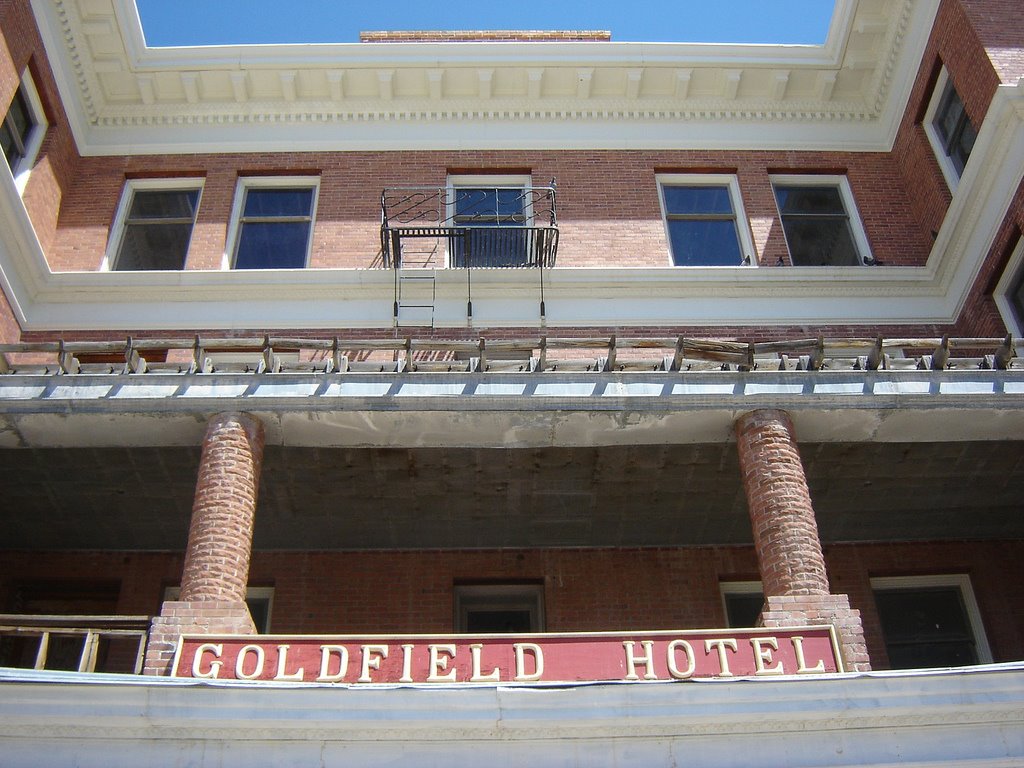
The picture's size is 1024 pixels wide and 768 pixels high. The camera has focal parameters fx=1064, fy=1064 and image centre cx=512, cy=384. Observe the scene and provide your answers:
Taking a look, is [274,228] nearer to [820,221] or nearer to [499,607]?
[499,607]

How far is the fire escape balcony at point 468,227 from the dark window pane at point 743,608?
5.45 metres

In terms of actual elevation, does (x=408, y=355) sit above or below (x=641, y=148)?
below

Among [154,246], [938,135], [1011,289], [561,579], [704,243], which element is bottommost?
[561,579]

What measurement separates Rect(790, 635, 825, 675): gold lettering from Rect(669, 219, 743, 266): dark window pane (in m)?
8.33

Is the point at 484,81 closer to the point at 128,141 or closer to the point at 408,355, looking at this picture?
the point at 128,141

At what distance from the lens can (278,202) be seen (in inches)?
683

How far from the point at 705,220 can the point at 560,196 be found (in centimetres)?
237

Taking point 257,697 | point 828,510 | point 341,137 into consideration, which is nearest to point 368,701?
point 257,697

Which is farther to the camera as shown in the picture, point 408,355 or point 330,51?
point 330,51

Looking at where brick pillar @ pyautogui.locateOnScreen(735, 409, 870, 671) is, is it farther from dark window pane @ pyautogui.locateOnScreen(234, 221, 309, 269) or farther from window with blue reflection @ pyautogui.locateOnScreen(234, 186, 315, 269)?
window with blue reflection @ pyautogui.locateOnScreen(234, 186, 315, 269)

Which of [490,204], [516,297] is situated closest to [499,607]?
[516,297]

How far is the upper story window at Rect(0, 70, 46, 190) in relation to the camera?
15664mm

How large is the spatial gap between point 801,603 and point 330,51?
40.3ft

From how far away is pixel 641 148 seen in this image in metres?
17.8
